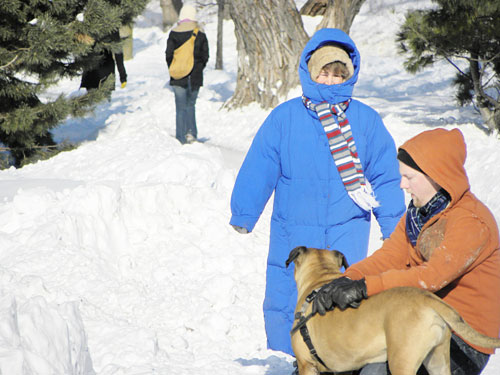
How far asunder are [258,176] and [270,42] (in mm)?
9482

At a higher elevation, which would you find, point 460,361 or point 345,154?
point 345,154

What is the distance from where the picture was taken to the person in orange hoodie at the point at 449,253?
2.31 metres

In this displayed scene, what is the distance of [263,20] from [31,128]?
5.77m

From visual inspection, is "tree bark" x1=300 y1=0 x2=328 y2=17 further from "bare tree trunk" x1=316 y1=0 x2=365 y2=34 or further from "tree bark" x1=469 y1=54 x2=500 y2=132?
"tree bark" x1=469 y1=54 x2=500 y2=132

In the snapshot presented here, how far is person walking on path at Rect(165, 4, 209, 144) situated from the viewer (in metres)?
10.4

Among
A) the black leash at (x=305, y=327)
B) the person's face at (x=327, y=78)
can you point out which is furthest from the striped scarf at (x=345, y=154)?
the black leash at (x=305, y=327)

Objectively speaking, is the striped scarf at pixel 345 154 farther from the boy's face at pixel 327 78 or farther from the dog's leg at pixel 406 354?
the dog's leg at pixel 406 354

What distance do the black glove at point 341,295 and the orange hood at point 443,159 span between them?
508mm

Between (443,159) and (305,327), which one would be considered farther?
(305,327)

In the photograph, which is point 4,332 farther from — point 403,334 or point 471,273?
point 471,273

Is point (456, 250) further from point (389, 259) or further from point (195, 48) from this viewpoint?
point (195, 48)

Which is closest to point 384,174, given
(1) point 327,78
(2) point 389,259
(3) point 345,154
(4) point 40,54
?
(3) point 345,154

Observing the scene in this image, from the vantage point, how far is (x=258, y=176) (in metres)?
3.83

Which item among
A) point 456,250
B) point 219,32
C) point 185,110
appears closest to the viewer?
point 456,250
